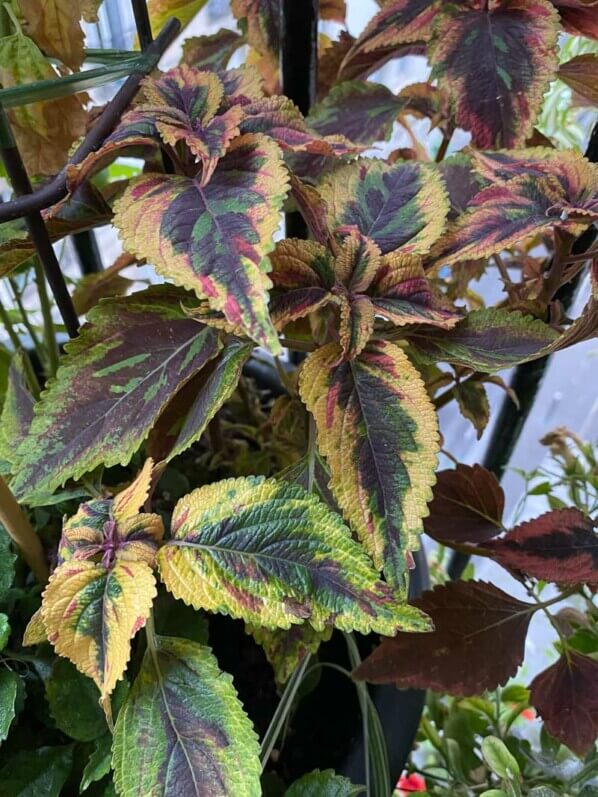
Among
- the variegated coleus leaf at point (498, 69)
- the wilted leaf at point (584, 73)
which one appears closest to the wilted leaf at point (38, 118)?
the variegated coleus leaf at point (498, 69)

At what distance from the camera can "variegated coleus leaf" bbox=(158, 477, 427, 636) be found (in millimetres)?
282

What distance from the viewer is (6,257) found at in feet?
1.26

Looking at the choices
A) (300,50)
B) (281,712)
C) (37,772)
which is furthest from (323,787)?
(300,50)

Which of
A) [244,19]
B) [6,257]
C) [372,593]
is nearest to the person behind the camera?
[372,593]

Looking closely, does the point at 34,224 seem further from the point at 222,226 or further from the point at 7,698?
the point at 7,698

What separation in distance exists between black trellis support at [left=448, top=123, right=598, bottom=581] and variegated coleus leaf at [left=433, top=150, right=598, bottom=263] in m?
0.11

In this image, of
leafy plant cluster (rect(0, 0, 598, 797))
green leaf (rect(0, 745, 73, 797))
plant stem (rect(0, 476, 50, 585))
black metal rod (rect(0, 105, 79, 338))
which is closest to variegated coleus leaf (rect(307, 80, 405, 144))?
leafy plant cluster (rect(0, 0, 598, 797))

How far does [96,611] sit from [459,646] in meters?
0.24

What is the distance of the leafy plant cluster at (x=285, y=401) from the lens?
0.97ft

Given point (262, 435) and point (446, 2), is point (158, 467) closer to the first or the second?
point (262, 435)

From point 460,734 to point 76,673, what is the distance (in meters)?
0.34

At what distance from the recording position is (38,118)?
1.27 feet

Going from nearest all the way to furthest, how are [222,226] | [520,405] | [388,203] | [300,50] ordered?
[222,226] < [388,203] < [300,50] < [520,405]

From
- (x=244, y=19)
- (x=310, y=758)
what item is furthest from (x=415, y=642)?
(x=244, y=19)
